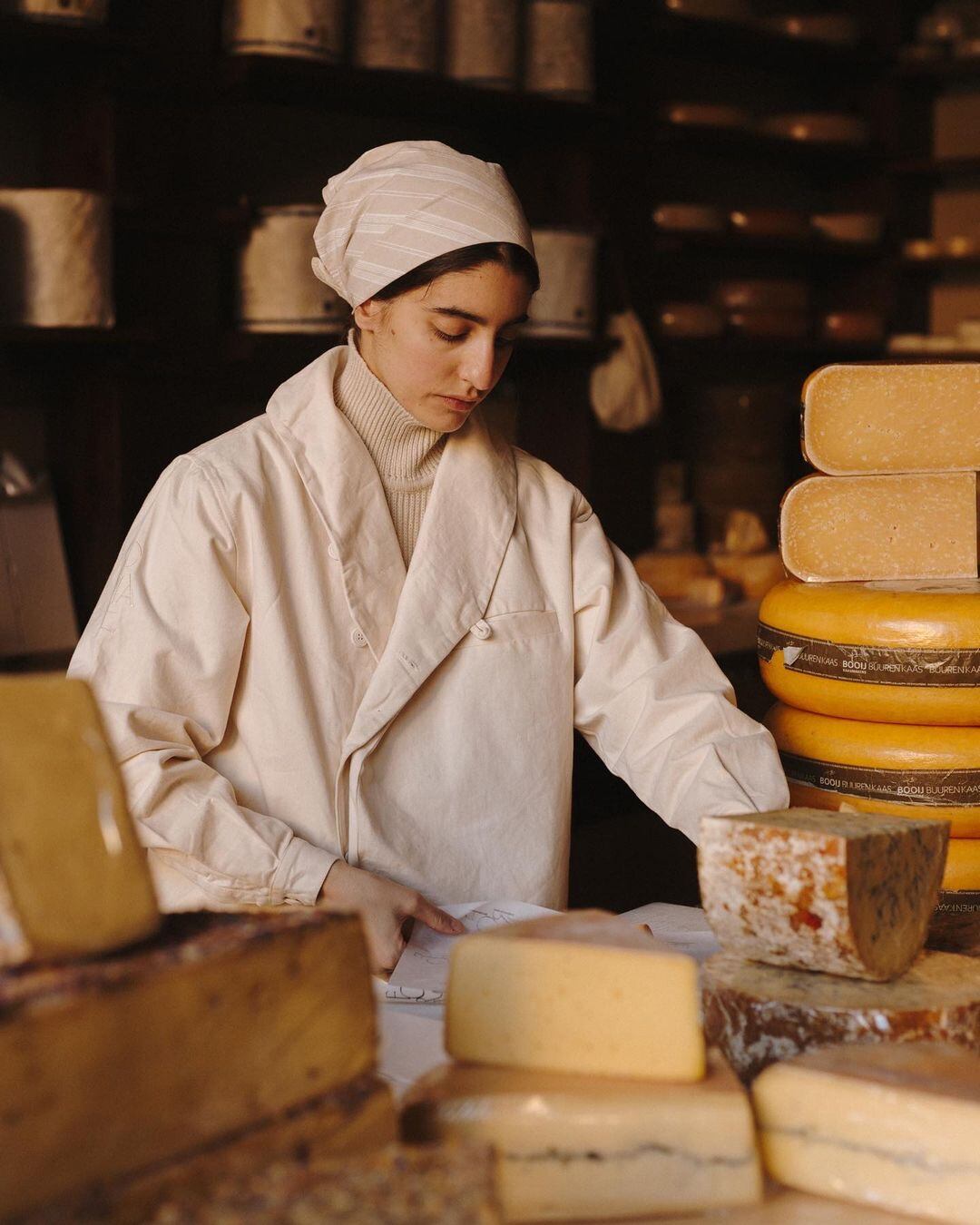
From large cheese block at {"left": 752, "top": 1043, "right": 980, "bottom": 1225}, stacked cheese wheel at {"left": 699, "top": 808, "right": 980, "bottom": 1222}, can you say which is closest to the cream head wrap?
stacked cheese wheel at {"left": 699, "top": 808, "right": 980, "bottom": 1222}

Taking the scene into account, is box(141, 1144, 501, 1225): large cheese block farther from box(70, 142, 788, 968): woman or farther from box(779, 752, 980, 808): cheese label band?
box(779, 752, 980, 808): cheese label band

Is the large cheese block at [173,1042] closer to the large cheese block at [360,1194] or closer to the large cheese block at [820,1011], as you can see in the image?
the large cheese block at [360,1194]

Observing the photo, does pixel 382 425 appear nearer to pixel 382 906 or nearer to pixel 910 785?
pixel 382 906

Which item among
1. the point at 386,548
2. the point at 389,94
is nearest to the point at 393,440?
the point at 386,548

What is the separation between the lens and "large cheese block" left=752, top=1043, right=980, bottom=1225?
0.90 metres

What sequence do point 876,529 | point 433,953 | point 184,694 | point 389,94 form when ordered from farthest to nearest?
point 389,94, point 876,529, point 184,694, point 433,953

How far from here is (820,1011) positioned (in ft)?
3.46

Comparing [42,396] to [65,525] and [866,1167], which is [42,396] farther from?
[866,1167]

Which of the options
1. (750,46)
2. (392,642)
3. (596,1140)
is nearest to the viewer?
(596,1140)

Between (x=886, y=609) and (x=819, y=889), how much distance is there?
2.21ft

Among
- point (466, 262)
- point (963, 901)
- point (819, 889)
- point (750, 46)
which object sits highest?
point (750, 46)

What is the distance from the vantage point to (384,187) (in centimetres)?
167

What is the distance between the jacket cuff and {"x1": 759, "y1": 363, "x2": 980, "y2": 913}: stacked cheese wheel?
59 centimetres

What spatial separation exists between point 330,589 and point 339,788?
234mm
